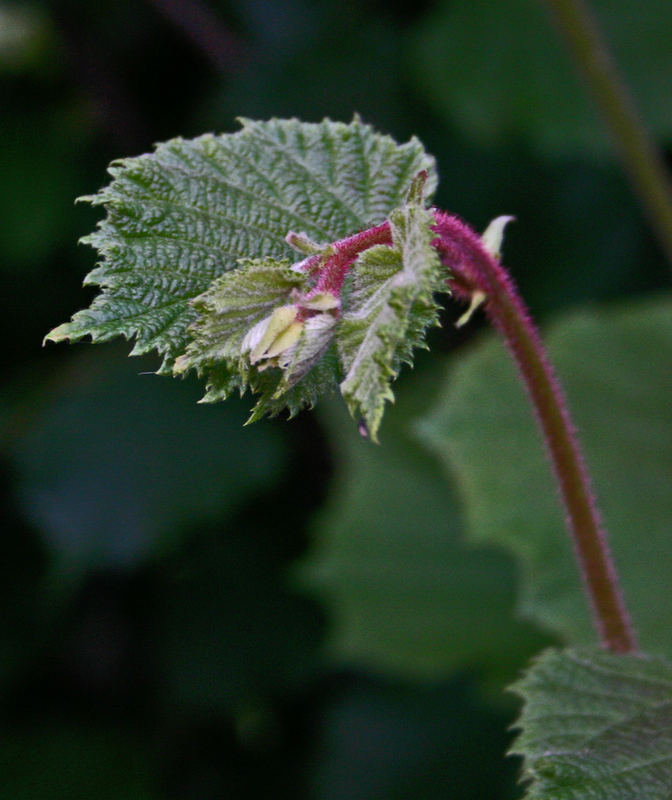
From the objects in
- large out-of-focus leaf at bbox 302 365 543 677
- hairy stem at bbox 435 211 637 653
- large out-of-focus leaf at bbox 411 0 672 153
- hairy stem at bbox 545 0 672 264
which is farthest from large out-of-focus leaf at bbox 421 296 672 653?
large out-of-focus leaf at bbox 411 0 672 153

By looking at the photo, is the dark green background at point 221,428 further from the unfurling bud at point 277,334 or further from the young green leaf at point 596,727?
the unfurling bud at point 277,334

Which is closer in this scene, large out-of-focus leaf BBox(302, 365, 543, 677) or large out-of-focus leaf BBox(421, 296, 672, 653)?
large out-of-focus leaf BBox(421, 296, 672, 653)

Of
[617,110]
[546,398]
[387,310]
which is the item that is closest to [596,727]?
[546,398]

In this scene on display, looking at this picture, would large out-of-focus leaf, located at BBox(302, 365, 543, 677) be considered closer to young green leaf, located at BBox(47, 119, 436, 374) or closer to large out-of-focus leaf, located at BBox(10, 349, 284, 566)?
large out-of-focus leaf, located at BBox(10, 349, 284, 566)

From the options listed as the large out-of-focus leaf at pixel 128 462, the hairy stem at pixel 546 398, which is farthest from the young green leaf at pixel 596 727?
the large out-of-focus leaf at pixel 128 462

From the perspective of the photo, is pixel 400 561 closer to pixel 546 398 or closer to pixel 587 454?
pixel 587 454
